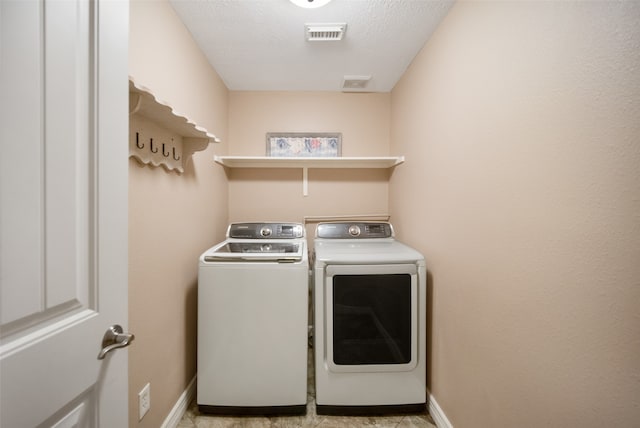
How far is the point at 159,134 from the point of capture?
1320 mm

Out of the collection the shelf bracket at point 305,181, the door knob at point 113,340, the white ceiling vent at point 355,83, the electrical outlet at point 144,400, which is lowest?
the electrical outlet at point 144,400

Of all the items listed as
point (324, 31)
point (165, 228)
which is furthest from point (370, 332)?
point (324, 31)

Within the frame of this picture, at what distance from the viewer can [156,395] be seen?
1.33 m

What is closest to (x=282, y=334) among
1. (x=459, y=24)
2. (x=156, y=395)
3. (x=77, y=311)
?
(x=156, y=395)

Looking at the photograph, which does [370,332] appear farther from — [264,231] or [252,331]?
[264,231]

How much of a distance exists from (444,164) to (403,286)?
77cm

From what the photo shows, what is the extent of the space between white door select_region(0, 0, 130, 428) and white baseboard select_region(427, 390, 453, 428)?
158cm

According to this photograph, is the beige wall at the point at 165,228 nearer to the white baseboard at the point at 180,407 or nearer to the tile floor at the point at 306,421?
the white baseboard at the point at 180,407

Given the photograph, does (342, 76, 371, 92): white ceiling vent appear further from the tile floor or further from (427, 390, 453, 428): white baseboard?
the tile floor

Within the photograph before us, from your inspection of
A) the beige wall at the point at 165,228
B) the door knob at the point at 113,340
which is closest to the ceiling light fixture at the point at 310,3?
the beige wall at the point at 165,228

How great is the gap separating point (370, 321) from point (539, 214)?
106 cm

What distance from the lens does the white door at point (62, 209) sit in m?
0.48

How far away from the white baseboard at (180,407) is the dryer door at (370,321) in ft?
3.07

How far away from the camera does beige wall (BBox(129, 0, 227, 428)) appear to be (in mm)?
1152
